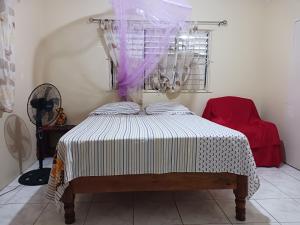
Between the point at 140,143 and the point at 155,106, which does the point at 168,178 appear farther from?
the point at 155,106

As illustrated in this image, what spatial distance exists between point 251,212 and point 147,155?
1065 mm

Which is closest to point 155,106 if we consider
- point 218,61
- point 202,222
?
point 218,61

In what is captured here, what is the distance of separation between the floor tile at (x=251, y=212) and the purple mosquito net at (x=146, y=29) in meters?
2.02

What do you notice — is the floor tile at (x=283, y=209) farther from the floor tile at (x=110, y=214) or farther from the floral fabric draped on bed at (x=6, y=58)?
the floral fabric draped on bed at (x=6, y=58)

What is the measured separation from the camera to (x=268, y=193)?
264 centimetres

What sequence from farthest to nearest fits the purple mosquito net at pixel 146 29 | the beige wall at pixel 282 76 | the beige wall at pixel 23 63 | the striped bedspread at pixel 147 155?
the beige wall at pixel 282 76, the purple mosquito net at pixel 146 29, the beige wall at pixel 23 63, the striped bedspread at pixel 147 155

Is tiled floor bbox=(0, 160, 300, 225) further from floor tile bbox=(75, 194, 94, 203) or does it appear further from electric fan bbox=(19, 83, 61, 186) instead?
electric fan bbox=(19, 83, 61, 186)

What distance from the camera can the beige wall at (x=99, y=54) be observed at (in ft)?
13.0

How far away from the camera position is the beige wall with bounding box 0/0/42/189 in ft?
9.21

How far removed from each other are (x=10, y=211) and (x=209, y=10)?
367cm

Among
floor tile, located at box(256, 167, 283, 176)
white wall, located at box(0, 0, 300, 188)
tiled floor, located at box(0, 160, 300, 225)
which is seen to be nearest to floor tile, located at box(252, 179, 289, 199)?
tiled floor, located at box(0, 160, 300, 225)

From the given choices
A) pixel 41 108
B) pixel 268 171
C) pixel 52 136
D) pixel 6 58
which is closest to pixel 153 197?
pixel 41 108

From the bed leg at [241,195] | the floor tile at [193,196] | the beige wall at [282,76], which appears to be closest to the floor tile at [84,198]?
the floor tile at [193,196]

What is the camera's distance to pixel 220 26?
409cm
